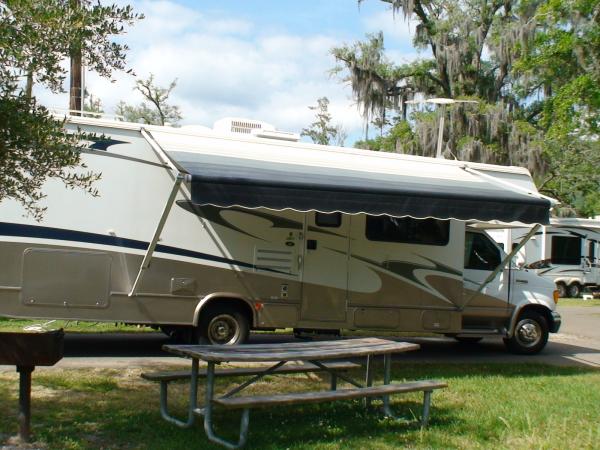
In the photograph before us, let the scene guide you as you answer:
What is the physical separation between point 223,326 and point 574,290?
20274mm

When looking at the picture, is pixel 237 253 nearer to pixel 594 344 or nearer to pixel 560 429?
pixel 560 429

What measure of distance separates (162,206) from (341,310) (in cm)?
286

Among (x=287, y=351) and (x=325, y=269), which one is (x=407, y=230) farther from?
(x=287, y=351)

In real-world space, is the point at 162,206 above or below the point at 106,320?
above

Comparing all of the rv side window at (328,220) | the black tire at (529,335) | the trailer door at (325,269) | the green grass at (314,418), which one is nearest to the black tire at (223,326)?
the trailer door at (325,269)

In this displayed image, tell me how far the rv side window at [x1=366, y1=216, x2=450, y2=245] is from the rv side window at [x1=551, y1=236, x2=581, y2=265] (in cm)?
1691

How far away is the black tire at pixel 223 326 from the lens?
9.93 m

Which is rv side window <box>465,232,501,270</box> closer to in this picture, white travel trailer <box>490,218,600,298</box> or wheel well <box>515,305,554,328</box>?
wheel well <box>515,305,554,328</box>

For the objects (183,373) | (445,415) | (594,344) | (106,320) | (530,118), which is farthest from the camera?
(530,118)

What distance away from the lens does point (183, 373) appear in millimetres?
6672

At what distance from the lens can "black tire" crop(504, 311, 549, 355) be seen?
12.0 m

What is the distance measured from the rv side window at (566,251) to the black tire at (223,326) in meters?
19.1

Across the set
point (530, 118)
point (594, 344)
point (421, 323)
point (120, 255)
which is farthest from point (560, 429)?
point (530, 118)

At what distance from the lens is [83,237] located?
9250 mm
